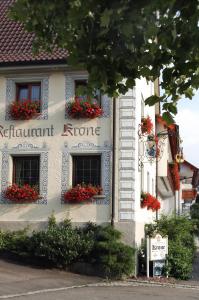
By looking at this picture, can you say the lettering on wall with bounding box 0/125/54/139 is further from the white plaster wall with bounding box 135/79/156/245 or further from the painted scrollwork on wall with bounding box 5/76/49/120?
the white plaster wall with bounding box 135/79/156/245

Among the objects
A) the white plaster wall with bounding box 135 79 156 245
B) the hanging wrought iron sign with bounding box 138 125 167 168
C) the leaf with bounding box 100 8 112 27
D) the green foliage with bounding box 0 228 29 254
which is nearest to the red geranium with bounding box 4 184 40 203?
the green foliage with bounding box 0 228 29 254

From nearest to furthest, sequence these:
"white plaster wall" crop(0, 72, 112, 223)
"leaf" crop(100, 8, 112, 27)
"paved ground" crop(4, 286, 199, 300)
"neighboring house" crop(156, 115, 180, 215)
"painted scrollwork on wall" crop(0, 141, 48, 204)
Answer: "leaf" crop(100, 8, 112, 27)
"paved ground" crop(4, 286, 199, 300)
"white plaster wall" crop(0, 72, 112, 223)
"painted scrollwork on wall" crop(0, 141, 48, 204)
"neighboring house" crop(156, 115, 180, 215)

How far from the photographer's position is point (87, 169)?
60.8 feet

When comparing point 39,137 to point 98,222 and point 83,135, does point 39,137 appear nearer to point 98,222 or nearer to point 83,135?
point 83,135

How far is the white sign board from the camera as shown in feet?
57.1

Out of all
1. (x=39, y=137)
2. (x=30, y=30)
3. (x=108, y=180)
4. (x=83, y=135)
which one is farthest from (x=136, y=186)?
(x=30, y=30)

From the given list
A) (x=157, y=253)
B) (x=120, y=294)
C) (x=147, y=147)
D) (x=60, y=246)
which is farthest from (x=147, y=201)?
(x=120, y=294)

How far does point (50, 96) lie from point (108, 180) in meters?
3.38

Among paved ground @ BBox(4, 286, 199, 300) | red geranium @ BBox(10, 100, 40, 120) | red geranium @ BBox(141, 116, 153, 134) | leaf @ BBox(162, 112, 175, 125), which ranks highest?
red geranium @ BBox(10, 100, 40, 120)

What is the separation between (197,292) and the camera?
599 inches

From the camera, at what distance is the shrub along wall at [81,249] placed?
16547 millimetres

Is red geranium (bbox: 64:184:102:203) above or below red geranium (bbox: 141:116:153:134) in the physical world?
below

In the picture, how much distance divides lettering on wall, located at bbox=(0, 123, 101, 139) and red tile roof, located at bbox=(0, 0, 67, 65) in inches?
85.1

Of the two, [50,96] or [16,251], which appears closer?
[16,251]
